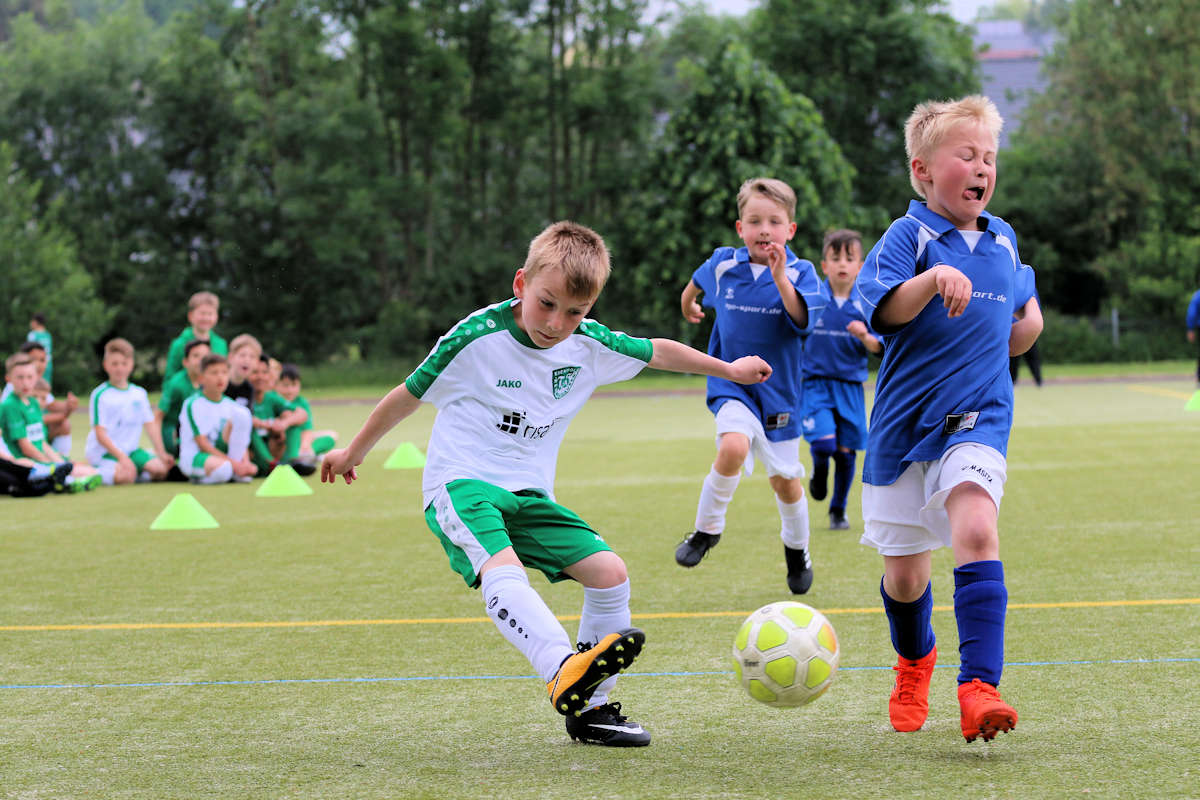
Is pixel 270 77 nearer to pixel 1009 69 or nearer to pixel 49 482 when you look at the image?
pixel 49 482

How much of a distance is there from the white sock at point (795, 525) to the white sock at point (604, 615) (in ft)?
8.16

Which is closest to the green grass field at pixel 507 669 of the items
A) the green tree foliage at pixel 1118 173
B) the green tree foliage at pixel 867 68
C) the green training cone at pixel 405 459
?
the green training cone at pixel 405 459

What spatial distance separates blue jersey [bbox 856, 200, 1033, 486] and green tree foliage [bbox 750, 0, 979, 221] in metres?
38.0

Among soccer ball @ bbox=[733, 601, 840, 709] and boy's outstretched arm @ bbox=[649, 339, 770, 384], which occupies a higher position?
boy's outstretched arm @ bbox=[649, 339, 770, 384]

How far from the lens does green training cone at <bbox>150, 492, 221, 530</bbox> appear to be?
363 inches

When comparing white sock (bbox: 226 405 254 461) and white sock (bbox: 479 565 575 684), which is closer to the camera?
white sock (bbox: 479 565 575 684)

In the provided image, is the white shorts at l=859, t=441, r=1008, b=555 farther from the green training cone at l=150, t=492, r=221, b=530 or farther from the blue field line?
the green training cone at l=150, t=492, r=221, b=530

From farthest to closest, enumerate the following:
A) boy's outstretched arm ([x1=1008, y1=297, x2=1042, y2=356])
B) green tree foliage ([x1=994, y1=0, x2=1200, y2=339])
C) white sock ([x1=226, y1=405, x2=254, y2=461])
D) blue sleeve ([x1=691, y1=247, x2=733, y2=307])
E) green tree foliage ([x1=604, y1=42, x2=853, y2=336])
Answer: green tree foliage ([x1=994, y1=0, x2=1200, y2=339])
green tree foliage ([x1=604, y1=42, x2=853, y2=336])
white sock ([x1=226, y1=405, x2=254, y2=461])
blue sleeve ([x1=691, y1=247, x2=733, y2=307])
boy's outstretched arm ([x1=1008, y1=297, x2=1042, y2=356])

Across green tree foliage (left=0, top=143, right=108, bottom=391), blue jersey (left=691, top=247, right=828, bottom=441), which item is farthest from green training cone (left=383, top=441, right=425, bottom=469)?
green tree foliage (left=0, top=143, right=108, bottom=391)

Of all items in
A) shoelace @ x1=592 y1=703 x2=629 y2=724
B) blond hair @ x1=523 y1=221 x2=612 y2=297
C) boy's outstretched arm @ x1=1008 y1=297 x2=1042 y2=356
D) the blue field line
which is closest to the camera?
blond hair @ x1=523 y1=221 x2=612 y2=297

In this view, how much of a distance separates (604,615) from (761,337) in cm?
293

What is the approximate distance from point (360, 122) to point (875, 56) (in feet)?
51.8

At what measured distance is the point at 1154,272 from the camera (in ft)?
127

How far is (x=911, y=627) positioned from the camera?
4.14m
